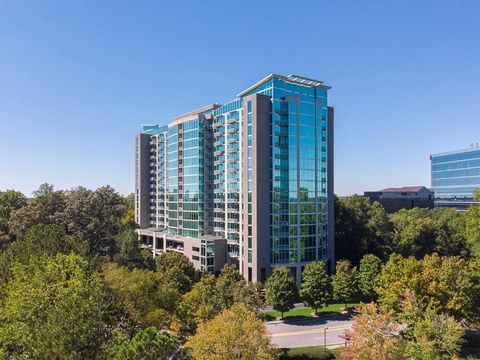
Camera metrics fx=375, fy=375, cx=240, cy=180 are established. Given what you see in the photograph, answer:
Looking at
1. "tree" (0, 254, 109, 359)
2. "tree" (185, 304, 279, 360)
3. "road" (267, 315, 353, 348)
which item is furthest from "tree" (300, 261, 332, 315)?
"tree" (0, 254, 109, 359)

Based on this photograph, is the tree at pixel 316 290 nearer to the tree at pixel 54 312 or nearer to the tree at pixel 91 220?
the tree at pixel 54 312

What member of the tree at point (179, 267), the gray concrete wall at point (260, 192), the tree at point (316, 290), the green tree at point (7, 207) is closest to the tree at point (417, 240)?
the gray concrete wall at point (260, 192)

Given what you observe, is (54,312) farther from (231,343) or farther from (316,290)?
(316,290)

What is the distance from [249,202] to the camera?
186 feet

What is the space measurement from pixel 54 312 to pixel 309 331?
2889 centimetres

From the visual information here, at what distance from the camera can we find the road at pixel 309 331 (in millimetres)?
37463

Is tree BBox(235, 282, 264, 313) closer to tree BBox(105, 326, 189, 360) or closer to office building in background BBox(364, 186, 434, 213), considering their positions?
tree BBox(105, 326, 189, 360)

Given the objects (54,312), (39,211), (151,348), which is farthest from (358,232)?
(151,348)

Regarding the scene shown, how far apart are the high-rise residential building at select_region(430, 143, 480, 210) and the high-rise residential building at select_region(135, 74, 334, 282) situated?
95.9 metres

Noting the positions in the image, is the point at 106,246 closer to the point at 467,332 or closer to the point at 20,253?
the point at 20,253

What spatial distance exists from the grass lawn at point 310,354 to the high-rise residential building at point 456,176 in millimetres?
118855

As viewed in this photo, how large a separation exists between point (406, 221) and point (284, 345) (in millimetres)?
50056

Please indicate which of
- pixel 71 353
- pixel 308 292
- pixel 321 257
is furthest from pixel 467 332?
pixel 71 353

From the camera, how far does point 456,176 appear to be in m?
142
